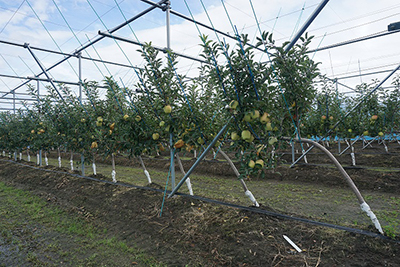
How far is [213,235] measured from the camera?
3000 millimetres

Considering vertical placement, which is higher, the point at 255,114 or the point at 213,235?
the point at 255,114

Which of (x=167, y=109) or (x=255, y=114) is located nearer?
(x=255, y=114)

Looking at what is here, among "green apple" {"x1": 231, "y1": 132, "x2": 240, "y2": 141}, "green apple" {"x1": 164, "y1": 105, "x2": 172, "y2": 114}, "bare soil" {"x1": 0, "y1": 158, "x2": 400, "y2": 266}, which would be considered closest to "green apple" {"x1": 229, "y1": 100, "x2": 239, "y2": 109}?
"green apple" {"x1": 231, "y1": 132, "x2": 240, "y2": 141}

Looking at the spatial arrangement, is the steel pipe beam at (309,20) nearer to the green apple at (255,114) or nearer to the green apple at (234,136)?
the green apple at (255,114)

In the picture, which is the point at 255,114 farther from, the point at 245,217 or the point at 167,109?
the point at 167,109

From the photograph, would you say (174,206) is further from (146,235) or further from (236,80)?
(236,80)

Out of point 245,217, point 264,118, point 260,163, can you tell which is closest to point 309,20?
point 264,118

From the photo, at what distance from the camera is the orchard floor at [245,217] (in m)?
2.45

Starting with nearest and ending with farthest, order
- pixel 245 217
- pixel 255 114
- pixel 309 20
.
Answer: pixel 309 20 < pixel 255 114 < pixel 245 217

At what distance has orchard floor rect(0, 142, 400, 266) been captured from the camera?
8.05ft

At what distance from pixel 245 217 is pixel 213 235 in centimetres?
46

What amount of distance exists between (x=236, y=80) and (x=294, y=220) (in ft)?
5.71

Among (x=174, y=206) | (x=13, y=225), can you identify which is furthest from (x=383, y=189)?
(x=13, y=225)

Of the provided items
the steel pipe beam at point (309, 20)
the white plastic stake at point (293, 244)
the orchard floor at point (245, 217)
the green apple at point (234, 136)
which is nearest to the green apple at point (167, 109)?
the green apple at point (234, 136)
